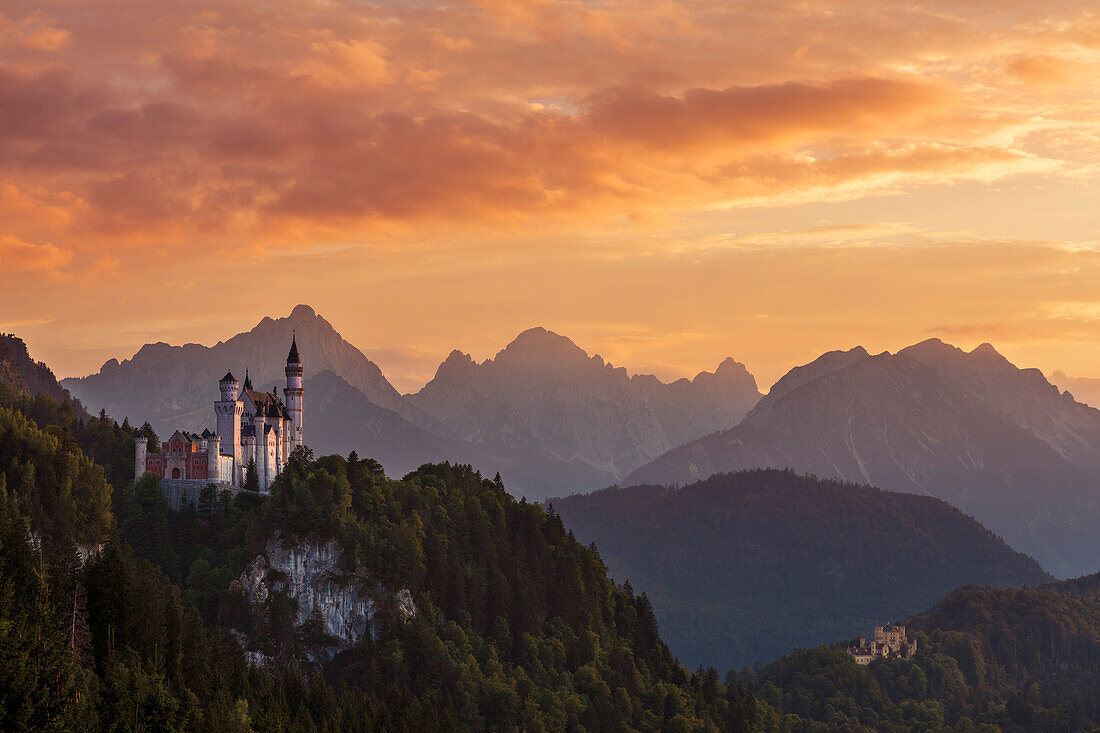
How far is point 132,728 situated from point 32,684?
1131cm

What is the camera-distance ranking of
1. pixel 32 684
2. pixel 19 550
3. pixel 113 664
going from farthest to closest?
pixel 19 550, pixel 113 664, pixel 32 684

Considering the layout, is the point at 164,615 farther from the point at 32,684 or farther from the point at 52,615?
the point at 32,684

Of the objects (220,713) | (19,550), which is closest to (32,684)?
(220,713)

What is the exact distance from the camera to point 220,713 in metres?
170

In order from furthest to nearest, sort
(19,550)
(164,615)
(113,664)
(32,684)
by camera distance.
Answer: (164,615)
(19,550)
(113,664)
(32,684)

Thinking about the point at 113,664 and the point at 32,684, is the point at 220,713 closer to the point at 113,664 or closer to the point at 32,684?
the point at 113,664

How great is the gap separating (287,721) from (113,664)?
1233 inches

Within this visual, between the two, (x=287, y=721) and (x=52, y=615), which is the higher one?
(x=52, y=615)

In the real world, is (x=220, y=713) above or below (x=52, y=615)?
below

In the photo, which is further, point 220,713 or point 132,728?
point 220,713

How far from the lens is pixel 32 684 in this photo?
139m

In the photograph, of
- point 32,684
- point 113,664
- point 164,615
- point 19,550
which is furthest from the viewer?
point 164,615

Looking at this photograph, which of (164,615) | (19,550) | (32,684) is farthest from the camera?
(164,615)

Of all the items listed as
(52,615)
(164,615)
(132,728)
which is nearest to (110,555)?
(164,615)
